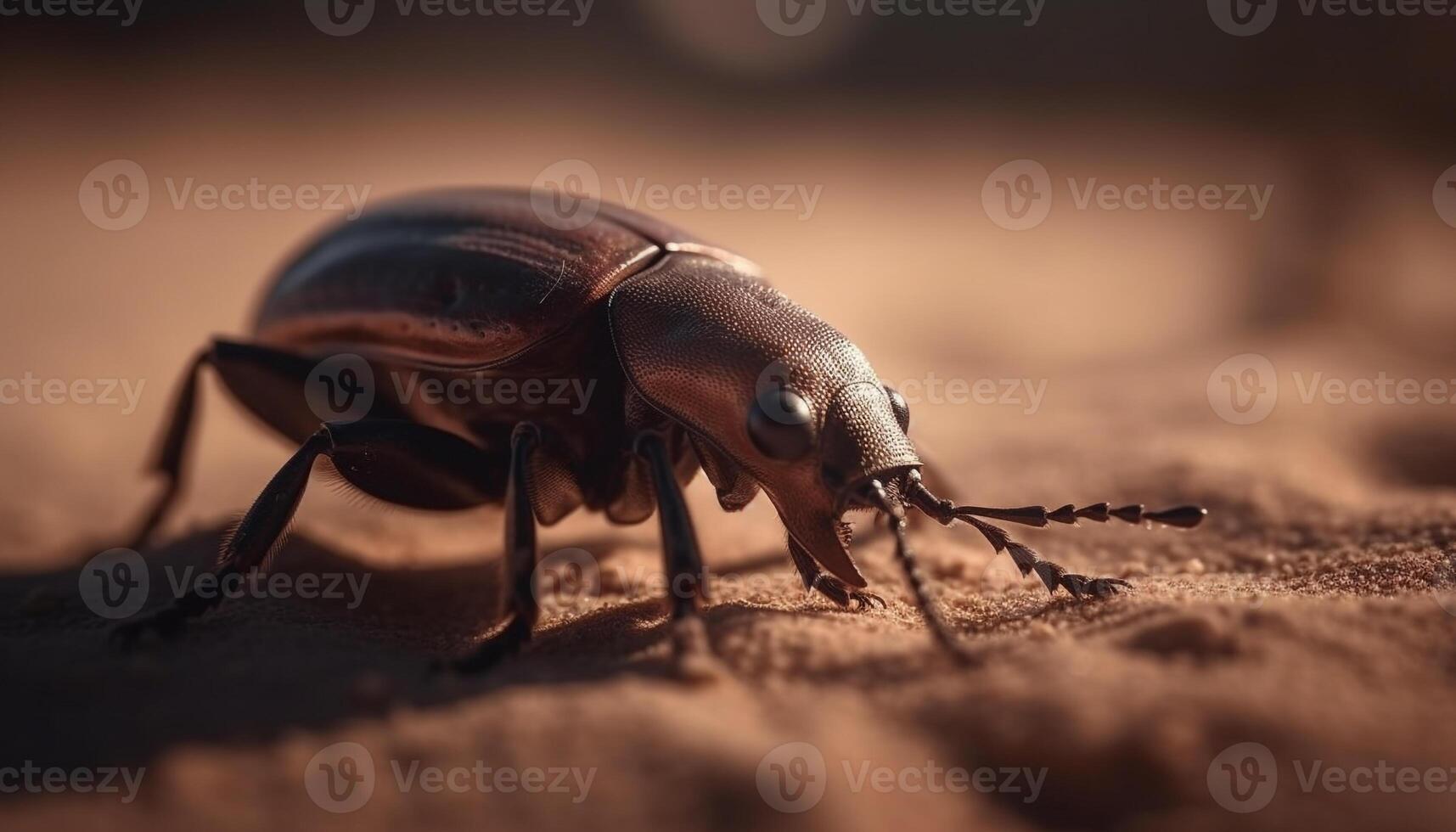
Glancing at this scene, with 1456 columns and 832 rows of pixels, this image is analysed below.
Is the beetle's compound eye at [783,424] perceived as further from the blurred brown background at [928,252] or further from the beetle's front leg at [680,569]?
the blurred brown background at [928,252]

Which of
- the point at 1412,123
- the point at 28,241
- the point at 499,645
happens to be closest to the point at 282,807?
the point at 499,645

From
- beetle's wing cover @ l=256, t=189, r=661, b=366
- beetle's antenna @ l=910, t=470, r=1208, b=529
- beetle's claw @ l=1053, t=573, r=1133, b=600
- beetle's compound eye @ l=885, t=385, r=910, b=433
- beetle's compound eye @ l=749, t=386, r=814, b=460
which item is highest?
beetle's wing cover @ l=256, t=189, r=661, b=366

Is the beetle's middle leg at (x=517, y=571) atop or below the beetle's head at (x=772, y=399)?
below

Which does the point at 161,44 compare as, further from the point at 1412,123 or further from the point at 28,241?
the point at 1412,123

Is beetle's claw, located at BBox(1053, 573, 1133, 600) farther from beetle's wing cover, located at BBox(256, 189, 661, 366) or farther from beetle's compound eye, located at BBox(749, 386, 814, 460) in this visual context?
beetle's wing cover, located at BBox(256, 189, 661, 366)

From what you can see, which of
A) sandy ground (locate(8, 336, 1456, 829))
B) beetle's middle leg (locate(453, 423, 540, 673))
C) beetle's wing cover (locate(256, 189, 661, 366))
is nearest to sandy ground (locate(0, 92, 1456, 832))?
sandy ground (locate(8, 336, 1456, 829))

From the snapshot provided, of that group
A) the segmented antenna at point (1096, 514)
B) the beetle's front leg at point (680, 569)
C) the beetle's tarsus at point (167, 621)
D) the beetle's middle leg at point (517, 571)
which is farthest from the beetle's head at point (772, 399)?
the beetle's tarsus at point (167, 621)
